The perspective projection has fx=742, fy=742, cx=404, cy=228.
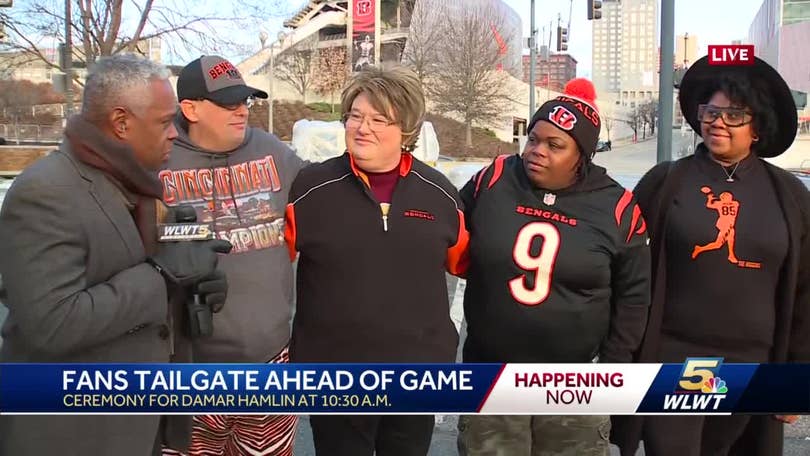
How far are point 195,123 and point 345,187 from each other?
64 cm

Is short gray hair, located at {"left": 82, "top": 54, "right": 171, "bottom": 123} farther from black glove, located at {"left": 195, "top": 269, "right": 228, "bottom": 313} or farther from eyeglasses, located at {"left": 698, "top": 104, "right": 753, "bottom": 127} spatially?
eyeglasses, located at {"left": 698, "top": 104, "right": 753, "bottom": 127}

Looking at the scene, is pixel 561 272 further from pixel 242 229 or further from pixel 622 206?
pixel 242 229

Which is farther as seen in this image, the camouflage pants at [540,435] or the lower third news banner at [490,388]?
the camouflage pants at [540,435]

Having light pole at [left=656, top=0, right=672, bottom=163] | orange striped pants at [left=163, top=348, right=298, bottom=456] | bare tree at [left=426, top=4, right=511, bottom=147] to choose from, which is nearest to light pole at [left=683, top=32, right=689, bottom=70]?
light pole at [left=656, top=0, right=672, bottom=163]

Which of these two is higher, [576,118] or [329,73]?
[329,73]

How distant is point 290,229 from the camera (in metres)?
2.80

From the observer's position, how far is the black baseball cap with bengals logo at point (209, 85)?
2.79 metres

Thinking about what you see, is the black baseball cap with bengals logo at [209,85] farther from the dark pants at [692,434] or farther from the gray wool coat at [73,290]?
the dark pants at [692,434]

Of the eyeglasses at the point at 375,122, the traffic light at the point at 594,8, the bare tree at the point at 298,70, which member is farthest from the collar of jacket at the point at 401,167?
the bare tree at the point at 298,70

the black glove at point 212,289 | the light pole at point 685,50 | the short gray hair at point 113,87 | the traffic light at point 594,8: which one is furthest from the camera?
the traffic light at point 594,8

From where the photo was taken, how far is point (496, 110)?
51.4 m

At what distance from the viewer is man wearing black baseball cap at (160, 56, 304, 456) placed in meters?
2.78

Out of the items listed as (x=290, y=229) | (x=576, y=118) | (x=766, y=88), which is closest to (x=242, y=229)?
(x=290, y=229)

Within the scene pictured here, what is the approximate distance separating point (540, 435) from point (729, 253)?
1.00m
